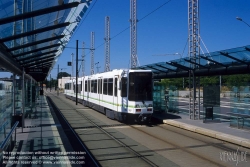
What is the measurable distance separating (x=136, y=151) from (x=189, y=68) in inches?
327

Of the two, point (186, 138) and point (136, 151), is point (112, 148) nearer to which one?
point (136, 151)

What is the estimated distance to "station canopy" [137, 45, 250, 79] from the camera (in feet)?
43.0

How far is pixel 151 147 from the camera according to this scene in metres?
10.9

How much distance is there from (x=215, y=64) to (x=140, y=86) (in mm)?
4256

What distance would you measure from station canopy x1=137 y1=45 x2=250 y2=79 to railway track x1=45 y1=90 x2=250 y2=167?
11.5 feet

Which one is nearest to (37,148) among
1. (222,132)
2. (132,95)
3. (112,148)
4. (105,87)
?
(112,148)

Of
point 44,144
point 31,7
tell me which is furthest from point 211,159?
point 31,7

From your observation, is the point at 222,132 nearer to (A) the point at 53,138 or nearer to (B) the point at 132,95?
(B) the point at 132,95

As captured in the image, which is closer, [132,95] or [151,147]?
[151,147]

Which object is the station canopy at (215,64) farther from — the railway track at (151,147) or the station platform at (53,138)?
the railway track at (151,147)

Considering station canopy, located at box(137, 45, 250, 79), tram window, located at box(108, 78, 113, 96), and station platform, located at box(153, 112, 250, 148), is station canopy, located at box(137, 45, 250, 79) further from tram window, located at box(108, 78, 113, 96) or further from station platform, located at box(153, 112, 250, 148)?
tram window, located at box(108, 78, 113, 96)

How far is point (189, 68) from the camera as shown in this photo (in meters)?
17.1

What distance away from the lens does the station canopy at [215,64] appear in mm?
13114

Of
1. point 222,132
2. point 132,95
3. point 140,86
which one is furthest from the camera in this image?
point 140,86
